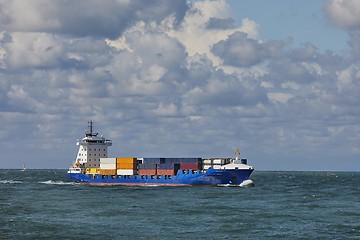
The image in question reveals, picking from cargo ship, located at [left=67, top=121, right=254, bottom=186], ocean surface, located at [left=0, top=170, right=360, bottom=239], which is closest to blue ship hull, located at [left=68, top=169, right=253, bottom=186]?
cargo ship, located at [left=67, top=121, right=254, bottom=186]

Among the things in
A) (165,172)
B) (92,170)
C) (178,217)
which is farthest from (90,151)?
(178,217)

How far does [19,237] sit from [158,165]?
311ft

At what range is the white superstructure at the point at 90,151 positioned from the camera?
17675 centimetres

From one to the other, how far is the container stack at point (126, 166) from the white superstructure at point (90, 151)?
35.1 ft

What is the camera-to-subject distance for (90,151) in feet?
581

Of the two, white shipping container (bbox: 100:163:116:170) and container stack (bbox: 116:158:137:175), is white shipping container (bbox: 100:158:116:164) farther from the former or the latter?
container stack (bbox: 116:158:137:175)

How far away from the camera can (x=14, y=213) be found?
90.6 m

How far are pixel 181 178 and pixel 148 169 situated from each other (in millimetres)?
12889

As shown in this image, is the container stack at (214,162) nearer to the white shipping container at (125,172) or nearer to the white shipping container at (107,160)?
the white shipping container at (125,172)

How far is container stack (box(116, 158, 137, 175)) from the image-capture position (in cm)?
16562

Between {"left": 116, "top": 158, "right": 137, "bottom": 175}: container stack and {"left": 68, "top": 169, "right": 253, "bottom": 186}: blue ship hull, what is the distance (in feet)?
5.35

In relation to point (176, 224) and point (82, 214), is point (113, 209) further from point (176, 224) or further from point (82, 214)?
point (176, 224)

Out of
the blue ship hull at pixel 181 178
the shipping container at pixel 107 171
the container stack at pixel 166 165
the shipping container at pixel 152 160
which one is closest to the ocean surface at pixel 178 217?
the blue ship hull at pixel 181 178

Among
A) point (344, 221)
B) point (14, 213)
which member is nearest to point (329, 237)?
point (344, 221)
